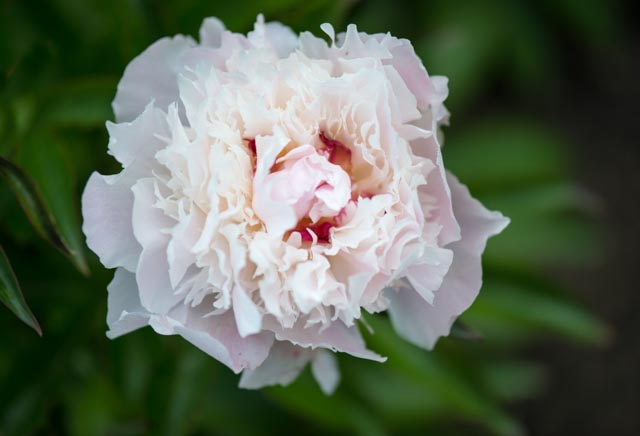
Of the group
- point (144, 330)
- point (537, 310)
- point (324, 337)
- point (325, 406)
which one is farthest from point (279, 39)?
point (537, 310)

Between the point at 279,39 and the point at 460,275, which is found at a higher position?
the point at 279,39

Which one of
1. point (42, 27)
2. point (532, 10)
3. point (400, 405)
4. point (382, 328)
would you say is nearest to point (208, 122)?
point (382, 328)

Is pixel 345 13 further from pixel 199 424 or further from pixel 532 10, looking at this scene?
pixel 532 10

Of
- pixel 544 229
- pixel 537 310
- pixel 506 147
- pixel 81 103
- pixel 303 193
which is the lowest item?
pixel 544 229

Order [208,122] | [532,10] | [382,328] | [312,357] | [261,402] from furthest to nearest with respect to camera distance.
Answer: [532,10]
[261,402]
[382,328]
[312,357]
[208,122]

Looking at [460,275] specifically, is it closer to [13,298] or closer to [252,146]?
[252,146]

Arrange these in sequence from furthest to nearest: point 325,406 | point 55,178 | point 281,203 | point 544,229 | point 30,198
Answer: point 544,229, point 325,406, point 55,178, point 30,198, point 281,203
